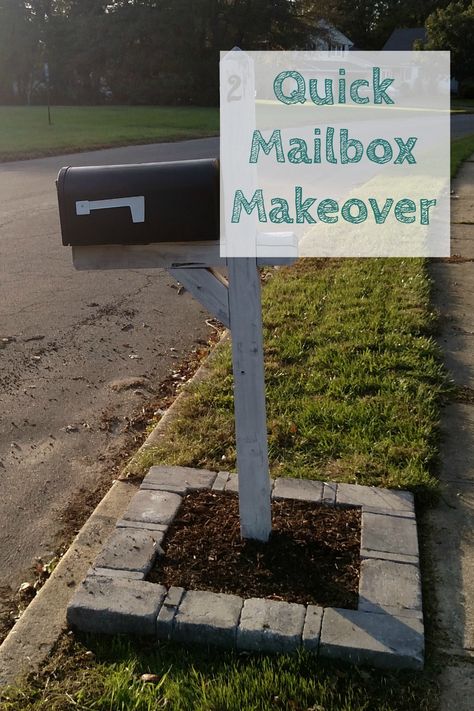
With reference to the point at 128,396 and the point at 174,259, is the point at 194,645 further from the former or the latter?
the point at 128,396

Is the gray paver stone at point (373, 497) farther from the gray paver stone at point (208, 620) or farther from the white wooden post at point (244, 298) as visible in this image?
the gray paver stone at point (208, 620)

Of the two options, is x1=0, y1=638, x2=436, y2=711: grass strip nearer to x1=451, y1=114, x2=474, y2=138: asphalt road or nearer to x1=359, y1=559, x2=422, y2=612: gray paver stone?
x1=359, y1=559, x2=422, y2=612: gray paver stone

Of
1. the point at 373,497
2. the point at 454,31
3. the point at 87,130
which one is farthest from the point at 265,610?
the point at 454,31

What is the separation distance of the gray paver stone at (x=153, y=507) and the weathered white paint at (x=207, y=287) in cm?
87

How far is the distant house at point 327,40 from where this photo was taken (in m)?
49.4

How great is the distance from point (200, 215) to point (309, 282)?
171 inches

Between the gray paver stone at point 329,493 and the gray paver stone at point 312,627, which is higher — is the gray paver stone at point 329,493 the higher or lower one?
the higher one

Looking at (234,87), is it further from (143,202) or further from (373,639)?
(373,639)

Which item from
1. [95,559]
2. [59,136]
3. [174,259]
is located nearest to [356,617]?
[95,559]

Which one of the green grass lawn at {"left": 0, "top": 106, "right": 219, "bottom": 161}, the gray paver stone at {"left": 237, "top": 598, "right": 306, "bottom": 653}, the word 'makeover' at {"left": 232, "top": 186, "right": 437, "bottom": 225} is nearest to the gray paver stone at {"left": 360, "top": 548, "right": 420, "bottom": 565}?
the gray paver stone at {"left": 237, "top": 598, "right": 306, "bottom": 653}

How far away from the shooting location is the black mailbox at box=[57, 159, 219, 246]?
2.52 metres

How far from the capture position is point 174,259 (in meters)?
2.67

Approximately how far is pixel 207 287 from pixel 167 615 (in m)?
1.10

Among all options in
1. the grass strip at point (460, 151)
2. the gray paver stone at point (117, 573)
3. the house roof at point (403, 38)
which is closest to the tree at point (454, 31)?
the house roof at point (403, 38)
